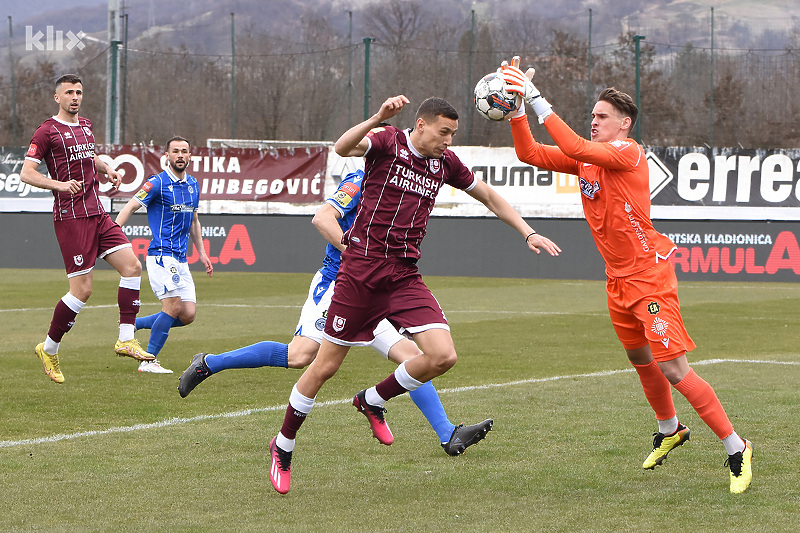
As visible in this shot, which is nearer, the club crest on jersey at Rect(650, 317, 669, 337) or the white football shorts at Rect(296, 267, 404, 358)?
the club crest on jersey at Rect(650, 317, 669, 337)

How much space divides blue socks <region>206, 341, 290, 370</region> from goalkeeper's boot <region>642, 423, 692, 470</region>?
2.63m

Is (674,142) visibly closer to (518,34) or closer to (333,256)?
(518,34)

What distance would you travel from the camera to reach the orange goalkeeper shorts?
18.4 feet

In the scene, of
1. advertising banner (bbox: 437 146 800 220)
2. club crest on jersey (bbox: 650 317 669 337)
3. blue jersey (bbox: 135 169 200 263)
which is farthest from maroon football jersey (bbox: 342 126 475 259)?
advertising banner (bbox: 437 146 800 220)

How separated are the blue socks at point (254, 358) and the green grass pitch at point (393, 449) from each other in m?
0.37

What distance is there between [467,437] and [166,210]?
563 cm

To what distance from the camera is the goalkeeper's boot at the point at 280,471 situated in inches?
211

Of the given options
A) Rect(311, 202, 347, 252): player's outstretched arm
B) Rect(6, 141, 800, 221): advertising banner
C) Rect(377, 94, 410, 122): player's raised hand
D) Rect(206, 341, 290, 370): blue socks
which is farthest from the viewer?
→ Rect(6, 141, 800, 221): advertising banner

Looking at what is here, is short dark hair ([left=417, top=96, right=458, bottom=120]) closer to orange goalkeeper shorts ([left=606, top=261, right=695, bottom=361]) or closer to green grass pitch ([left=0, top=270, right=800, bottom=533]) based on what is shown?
orange goalkeeper shorts ([left=606, top=261, right=695, bottom=361])

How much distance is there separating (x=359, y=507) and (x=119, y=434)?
7.72 ft

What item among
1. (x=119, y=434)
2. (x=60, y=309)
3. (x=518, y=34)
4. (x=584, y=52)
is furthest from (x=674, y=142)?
(x=119, y=434)

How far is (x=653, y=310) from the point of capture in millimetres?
5660

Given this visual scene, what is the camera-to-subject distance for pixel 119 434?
22.5 ft

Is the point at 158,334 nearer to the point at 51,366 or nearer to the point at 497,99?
the point at 51,366
